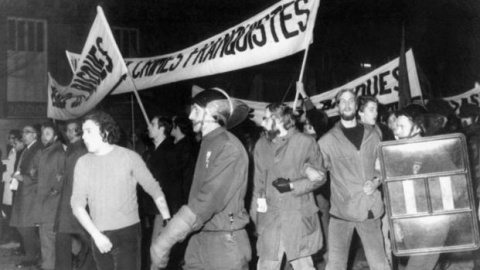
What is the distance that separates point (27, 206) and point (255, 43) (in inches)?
158

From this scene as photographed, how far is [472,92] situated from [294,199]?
6.23m

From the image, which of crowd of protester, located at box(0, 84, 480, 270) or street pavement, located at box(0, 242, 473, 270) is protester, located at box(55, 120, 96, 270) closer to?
crowd of protester, located at box(0, 84, 480, 270)

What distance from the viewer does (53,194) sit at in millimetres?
7262

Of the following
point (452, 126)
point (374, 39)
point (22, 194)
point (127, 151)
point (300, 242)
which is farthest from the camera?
point (374, 39)

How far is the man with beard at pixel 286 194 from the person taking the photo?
5.22 m

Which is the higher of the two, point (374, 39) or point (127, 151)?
point (374, 39)

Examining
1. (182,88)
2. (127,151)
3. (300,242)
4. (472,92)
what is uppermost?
(182,88)

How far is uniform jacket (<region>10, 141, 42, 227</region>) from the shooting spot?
7738 millimetres

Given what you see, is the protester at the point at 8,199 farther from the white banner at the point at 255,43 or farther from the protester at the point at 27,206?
the white banner at the point at 255,43

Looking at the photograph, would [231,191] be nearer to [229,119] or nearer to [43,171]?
[229,119]

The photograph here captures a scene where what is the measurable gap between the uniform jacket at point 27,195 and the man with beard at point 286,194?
12.1 ft

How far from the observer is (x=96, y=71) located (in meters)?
8.05

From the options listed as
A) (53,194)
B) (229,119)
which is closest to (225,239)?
(229,119)

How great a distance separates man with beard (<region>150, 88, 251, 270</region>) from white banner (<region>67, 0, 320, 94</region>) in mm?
2805
